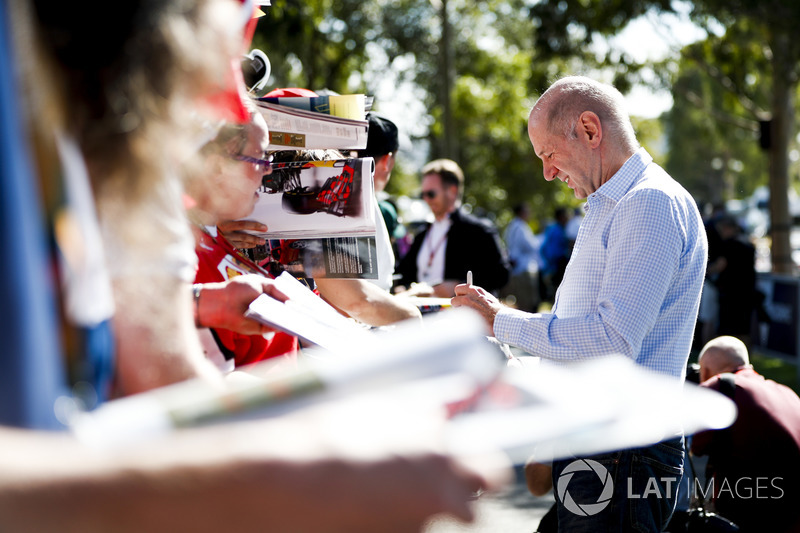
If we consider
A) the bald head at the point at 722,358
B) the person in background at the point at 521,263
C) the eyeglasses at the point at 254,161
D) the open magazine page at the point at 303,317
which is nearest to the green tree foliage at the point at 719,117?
the person in background at the point at 521,263

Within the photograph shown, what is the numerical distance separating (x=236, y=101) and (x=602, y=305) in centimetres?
143

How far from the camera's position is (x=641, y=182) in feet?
7.75

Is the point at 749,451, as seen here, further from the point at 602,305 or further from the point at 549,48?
the point at 549,48

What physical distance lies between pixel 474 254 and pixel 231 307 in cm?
503

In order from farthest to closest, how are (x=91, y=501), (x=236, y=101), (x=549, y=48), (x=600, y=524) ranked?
1. (x=549, y=48)
2. (x=600, y=524)
3. (x=236, y=101)
4. (x=91, y=501)

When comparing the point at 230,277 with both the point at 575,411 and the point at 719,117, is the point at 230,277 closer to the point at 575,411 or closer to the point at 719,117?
the point at 575,411

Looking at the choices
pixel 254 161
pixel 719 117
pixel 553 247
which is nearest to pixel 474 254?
pixel 254 161

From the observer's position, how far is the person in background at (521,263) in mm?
13602

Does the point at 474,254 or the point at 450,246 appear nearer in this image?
the point at 474,254

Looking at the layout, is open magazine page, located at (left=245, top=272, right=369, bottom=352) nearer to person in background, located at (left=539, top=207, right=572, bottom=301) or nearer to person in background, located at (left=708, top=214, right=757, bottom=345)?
person in background, located at (left=708, top=214, right=757, bottom=345)

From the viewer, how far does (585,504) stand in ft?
7.50

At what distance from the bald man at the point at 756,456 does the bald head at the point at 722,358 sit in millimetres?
158

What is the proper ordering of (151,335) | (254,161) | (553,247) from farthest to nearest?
(553,247), (254,161), (151,335)

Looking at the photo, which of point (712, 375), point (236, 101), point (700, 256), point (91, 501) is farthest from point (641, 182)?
point (91, 501)
